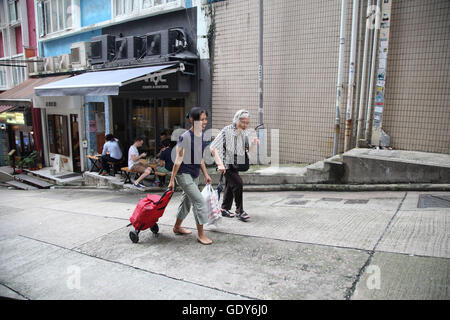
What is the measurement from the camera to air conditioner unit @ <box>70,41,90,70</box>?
1222cm

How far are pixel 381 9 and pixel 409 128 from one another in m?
2.34

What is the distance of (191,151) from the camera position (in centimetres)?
390

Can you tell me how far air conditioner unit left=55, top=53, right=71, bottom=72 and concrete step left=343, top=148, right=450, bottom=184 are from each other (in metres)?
11.8

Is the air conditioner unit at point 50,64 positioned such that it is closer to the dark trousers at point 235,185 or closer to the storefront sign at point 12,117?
the storefront sign at point 12,117

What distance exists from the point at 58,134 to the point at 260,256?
13618mm

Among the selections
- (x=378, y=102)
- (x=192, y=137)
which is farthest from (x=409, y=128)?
(x=192, y=137)

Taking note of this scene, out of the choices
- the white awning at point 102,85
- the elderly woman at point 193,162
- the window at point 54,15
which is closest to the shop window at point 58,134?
the window at point 54,15

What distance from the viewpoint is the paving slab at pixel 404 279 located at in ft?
8.21

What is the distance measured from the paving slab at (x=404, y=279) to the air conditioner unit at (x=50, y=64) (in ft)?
48.1

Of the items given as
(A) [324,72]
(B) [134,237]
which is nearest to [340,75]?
(A) [324,72]

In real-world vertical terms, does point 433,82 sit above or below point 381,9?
below

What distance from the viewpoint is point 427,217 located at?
3.98 meters

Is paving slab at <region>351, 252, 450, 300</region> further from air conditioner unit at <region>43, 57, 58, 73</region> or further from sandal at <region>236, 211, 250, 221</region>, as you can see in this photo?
air conditioner unit at <region>43, 57, 58, 73</region>
